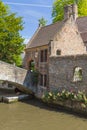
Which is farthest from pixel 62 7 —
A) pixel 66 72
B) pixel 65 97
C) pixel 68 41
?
pixel 65 97

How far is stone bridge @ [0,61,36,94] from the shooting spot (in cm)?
2330

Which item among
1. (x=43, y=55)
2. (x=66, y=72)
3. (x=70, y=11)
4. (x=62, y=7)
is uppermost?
(x=62, y=7)

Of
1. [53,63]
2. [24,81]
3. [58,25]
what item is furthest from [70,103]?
[58,25]

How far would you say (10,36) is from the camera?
89.5 ft

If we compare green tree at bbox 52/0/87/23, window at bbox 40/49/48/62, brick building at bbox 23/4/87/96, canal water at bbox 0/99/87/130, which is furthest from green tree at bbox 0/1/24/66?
green tree at bbox 52/0/87/23

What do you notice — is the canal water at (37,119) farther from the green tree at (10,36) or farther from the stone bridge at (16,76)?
the green tree at (10,36)

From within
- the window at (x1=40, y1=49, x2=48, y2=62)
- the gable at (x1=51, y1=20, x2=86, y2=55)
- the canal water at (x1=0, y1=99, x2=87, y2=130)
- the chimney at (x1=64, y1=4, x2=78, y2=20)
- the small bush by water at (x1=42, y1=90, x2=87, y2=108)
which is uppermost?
the chimney at (x1=64, y1=4, x2=78, y2=20)

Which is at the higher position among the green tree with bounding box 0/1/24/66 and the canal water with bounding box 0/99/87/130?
the green tree with bounding box 0/1/24/66

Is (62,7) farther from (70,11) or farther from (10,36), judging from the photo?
(10,36)

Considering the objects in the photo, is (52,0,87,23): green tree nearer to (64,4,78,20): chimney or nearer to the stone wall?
(64,4,78,20): chimney

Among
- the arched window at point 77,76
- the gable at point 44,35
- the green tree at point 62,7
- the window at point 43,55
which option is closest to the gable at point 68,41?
the gable at point 44,35

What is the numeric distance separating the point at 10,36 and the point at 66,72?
8.23 metres

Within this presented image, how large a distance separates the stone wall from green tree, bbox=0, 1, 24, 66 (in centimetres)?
553

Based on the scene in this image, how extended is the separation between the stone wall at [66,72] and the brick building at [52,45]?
593mm
